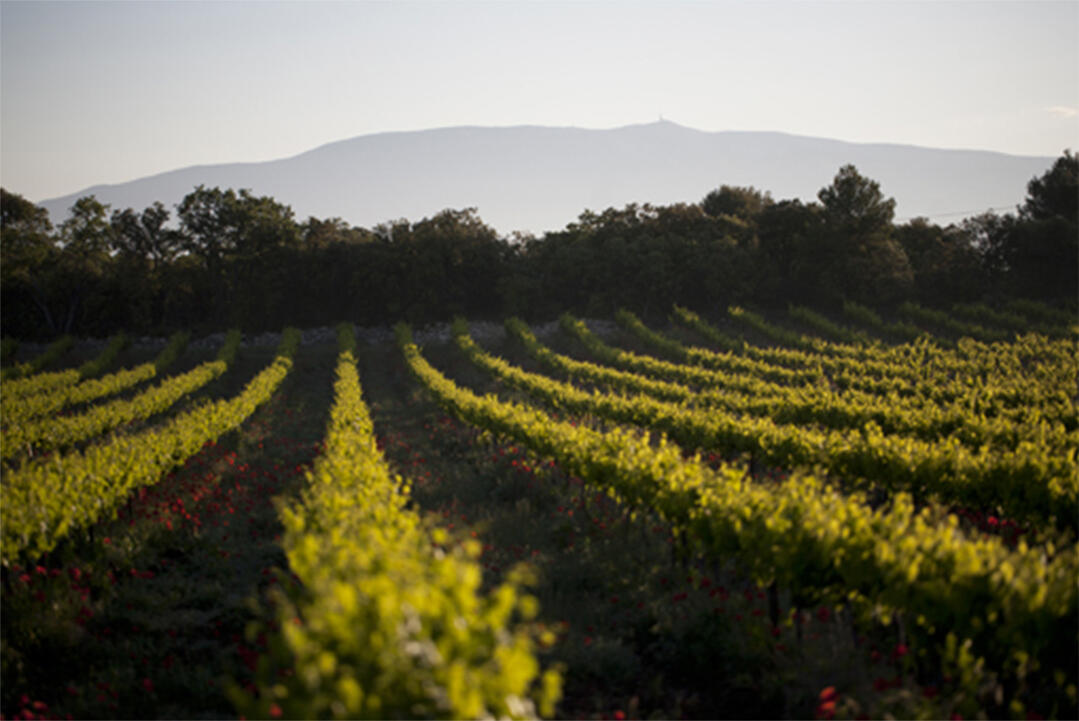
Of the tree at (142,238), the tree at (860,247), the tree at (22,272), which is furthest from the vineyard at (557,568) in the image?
the tree at (142,238)

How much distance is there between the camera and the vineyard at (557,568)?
4.90 metres

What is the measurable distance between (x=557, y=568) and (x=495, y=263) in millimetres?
53966

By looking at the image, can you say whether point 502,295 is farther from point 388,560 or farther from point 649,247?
point 388,560

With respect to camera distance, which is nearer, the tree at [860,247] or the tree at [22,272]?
the tree at [860,247]

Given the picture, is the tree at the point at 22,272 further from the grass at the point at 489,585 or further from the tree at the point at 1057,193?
the tree at the point at 1057,193

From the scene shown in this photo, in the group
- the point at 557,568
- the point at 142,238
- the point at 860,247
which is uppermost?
the point at 142,238

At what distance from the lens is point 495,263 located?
63625mm

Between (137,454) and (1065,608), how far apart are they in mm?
15673

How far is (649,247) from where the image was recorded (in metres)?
59.5

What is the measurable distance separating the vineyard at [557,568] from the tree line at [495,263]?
36892mm

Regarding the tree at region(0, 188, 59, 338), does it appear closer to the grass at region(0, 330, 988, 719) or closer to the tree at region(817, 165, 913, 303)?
the grass at region(0, 330, 988, 719)

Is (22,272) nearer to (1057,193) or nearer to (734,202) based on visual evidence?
(734,202)

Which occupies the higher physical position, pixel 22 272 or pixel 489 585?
pixel 22 272

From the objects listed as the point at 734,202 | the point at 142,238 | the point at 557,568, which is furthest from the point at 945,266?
the point at 142,238
